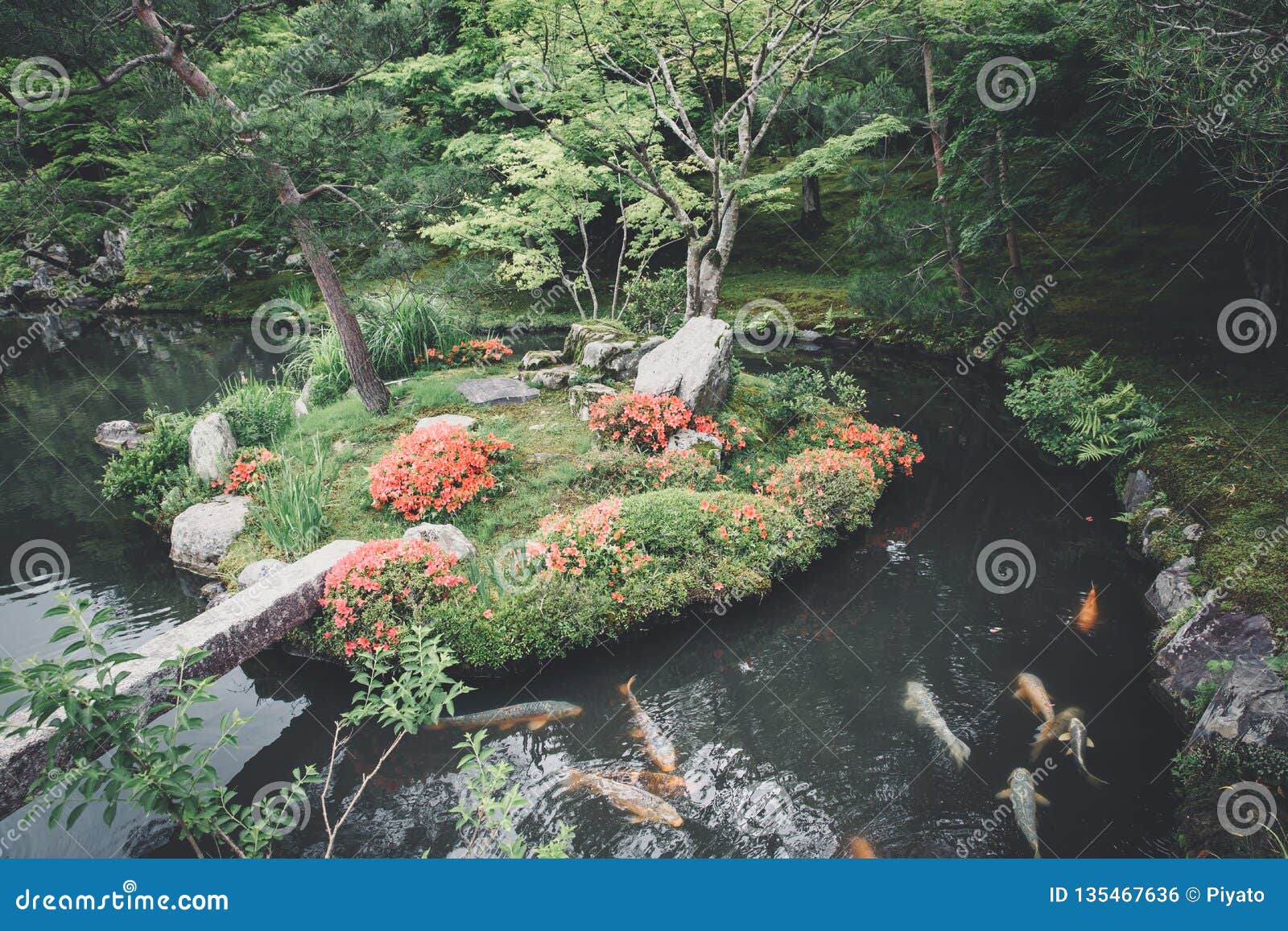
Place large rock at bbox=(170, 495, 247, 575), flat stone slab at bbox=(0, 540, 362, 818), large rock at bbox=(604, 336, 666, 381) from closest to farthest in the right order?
flat stone slab at bbox=(0, 540, 362, 818) → large rock at bbox=(170, 495, 247, 575) → large rock at bbox=(604, 336, 666, 381)

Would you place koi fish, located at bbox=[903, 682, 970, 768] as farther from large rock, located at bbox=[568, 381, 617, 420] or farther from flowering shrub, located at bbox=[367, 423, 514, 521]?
large rock, located at bbox=[568, 381, 617, 420]

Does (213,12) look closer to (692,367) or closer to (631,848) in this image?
(692,367)

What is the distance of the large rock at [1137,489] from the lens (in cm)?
816

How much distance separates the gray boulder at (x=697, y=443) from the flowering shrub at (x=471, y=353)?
5186 millimetres

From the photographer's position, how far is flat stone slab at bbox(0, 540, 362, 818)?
13.8 ft

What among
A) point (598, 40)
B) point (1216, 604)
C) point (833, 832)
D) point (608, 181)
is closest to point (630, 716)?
point (833, 832)

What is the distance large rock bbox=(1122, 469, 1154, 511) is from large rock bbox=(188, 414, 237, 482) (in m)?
11.3

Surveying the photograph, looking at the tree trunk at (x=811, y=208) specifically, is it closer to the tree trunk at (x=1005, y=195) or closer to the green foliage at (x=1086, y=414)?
the tree trunk at (x=1005, y=195)

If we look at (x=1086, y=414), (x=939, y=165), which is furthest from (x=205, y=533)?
(x=939, y=165)

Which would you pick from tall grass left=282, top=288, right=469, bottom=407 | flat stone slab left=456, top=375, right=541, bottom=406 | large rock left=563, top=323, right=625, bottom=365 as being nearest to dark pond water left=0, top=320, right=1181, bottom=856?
tall grass left=282, top=288, right=469, bottom=407

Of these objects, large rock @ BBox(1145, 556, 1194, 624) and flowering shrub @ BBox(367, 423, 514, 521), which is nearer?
large rock @ BBox(1145, 556, 1194, 624)

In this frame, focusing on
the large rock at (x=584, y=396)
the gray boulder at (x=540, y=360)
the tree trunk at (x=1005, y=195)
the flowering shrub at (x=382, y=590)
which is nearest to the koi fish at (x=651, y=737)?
the flowering shrub at (x=382, y=590)

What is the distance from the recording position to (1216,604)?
5836mm

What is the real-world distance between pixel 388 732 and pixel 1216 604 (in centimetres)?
699
